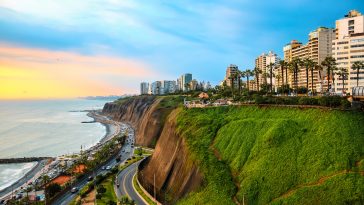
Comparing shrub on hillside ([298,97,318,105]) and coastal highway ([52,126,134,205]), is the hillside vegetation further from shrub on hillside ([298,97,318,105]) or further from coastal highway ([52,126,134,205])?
coastal highway ([52,126,134,205])

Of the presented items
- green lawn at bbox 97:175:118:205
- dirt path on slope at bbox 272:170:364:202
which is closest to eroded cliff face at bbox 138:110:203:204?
green lawn at bbox 97:175:118:205

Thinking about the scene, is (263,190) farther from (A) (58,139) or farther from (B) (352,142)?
(A) (58,139)

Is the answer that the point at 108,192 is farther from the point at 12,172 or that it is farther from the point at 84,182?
the point at 12,172

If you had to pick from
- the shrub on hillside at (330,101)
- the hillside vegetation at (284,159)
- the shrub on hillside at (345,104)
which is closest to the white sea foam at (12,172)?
the hillside vegetation at (284,159)

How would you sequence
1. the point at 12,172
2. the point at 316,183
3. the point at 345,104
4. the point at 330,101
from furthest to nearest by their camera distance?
1. the point at 12,172
2. the point at 330,101
3. the point at 345,104
4. the point at 316,183

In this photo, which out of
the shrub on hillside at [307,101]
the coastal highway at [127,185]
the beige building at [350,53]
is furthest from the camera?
the beige building at [350,53]

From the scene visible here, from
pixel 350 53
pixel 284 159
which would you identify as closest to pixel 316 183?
pixel 284 159

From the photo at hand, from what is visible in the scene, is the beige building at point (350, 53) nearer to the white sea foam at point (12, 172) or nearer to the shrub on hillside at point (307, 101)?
the shrub on hillside at point (307, 101)
